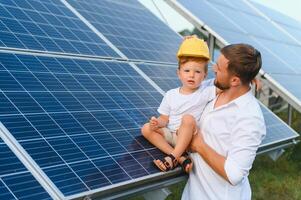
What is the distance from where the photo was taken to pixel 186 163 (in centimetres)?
399

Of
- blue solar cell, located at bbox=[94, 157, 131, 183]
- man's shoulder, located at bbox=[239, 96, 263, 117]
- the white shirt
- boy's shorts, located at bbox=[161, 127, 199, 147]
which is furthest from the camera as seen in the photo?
boy's shorts, located at bbox=[161, 127, 199, 147]

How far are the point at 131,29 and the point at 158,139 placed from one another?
13.8 feet

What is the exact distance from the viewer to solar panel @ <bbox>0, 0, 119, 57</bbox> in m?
5.44

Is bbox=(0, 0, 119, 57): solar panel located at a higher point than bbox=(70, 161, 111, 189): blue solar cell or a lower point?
higher

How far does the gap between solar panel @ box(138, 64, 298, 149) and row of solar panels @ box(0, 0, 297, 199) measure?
0.02 m

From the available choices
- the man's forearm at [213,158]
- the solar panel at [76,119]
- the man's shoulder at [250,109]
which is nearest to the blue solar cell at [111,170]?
the solar panel at [76,119]

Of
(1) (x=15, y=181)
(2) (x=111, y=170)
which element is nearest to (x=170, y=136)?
(2) (x=111, y=170)

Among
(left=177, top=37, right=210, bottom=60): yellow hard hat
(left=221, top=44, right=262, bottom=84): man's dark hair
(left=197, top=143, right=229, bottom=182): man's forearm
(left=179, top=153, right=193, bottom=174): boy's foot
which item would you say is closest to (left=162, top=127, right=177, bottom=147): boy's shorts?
(left=179, top=153, right=193, bottom=174): boy's foot

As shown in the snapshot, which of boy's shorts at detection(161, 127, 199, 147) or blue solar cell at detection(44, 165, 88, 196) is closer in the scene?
blue solar cell at detection(44, 165, 88, 196)

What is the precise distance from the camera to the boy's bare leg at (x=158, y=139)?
14.4 feet

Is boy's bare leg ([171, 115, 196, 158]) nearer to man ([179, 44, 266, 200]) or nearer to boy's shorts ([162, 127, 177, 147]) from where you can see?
man ([179, 44, 266, 200])

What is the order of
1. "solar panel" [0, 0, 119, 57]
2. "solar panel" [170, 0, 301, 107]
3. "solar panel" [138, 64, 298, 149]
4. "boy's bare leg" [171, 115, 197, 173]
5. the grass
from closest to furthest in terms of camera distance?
"boy's bare leg" [171, 115, 197, 173], "solar panel" [0, 0, 119, 57], "solar panel" [138, 64, 298, 149], the grass, "solar panel" [170, 0, 301, 107]

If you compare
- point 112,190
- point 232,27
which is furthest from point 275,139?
point 232,27

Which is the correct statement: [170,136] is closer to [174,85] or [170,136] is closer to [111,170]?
[111,170]
